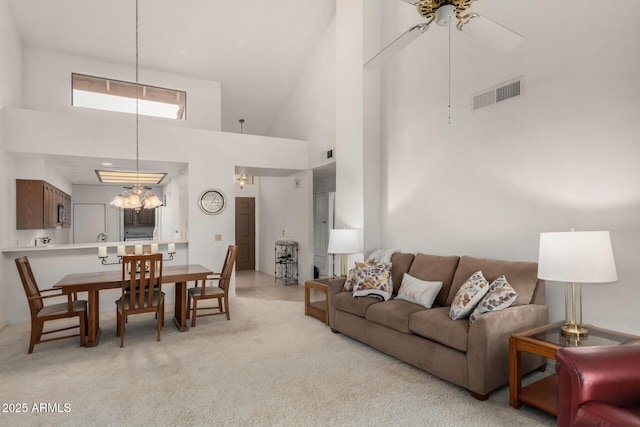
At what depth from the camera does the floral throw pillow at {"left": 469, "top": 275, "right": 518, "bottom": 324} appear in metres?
2.73

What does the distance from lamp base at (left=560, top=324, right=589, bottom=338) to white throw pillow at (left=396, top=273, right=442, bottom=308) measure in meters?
1.09

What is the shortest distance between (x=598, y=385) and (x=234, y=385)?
7.66ft

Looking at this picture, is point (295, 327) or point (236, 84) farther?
point (236, 84)

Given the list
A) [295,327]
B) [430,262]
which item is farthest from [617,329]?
[295,327]

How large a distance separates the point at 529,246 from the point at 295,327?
2674mm

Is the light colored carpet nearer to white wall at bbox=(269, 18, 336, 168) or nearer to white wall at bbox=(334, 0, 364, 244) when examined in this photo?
white wall at bbox=(334, 0, 364, 244)

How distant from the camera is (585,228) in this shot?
9.53ft

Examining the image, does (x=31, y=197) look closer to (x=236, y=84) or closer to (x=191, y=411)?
(x=236, y=84)

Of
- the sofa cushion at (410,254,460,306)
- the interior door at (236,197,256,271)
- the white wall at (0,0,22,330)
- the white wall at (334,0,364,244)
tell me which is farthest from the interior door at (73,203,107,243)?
the sofa cushion at (410,254,460,306)

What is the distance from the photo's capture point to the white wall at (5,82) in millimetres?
4375

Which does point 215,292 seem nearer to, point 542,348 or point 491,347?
point 491,347

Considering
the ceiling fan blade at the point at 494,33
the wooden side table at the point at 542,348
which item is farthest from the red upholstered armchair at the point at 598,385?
the ceiling fan blade at the point at 494,33

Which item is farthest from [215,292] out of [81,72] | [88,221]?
[88,221]

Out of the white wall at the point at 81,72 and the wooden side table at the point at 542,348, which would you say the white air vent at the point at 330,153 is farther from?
the wooden side table at the point at 542,348
